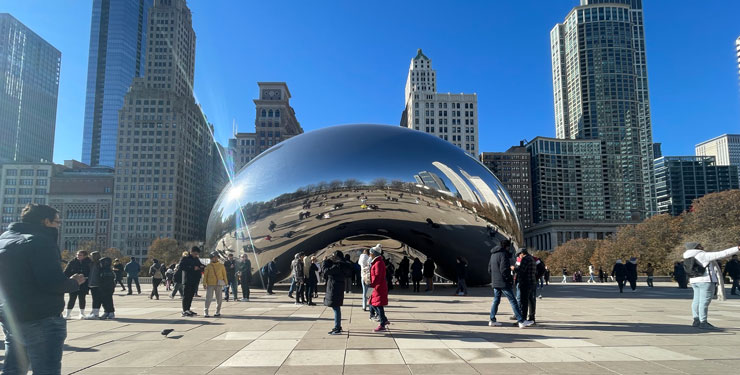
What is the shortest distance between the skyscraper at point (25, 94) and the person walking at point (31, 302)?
191m

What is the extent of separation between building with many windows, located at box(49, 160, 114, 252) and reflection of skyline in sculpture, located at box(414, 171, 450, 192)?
451ft

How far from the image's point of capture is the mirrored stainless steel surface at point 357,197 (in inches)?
604

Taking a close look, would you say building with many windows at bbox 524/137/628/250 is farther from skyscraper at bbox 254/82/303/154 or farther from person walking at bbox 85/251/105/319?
person walking at bbox 85/251/105/319

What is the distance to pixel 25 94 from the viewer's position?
17288 cm

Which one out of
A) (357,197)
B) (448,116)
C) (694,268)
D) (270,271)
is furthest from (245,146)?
(694,268)

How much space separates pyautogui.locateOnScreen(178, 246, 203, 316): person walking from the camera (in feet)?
35.0

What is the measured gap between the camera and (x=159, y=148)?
130000mm

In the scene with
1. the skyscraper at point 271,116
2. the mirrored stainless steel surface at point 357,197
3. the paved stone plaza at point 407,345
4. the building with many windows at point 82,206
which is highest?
the skyscraper at point 271,116

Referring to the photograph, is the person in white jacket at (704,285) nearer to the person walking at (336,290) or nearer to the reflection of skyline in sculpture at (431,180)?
the person walking at (336,290)

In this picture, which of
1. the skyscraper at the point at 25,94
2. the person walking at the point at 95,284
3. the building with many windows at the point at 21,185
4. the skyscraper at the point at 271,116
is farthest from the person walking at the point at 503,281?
the skyscraper at the point at 25,94

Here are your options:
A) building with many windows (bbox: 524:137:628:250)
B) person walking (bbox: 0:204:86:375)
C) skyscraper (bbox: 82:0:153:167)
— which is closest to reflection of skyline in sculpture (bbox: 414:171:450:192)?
person walking (bbox: 0:204:86:375)

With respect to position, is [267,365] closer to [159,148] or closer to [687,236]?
[687,236]

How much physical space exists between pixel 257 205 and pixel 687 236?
42.0 m

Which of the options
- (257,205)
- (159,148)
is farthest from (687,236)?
(159,148)
